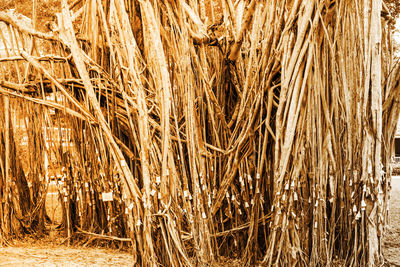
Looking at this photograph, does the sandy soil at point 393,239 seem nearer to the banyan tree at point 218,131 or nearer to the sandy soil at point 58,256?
the banyan tree at point 218,131

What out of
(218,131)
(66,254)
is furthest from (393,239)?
(66,254)

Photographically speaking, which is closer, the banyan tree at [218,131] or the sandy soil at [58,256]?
the banyan tree at [218,131]

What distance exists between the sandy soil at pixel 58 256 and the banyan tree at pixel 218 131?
0.50ft

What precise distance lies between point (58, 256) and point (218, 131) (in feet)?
4.63

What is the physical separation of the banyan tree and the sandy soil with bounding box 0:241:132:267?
0.15 metres

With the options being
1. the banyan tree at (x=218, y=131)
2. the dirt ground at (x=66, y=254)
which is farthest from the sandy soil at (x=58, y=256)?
the banyan tree at (x=218, y=131)

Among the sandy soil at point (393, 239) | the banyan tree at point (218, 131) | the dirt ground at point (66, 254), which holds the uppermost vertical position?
the banyan tree at point (218, 131)

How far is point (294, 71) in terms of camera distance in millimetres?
2477

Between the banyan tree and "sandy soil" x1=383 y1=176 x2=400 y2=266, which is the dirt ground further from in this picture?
the banyan tree

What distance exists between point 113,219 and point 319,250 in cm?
148

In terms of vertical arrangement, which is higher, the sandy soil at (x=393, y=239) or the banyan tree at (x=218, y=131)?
the banyan tree at (x=218, y=131)

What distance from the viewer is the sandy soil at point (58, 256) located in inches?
111

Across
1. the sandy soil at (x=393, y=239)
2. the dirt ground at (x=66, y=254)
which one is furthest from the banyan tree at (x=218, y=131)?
the sandy soil at (x=393, y=239)

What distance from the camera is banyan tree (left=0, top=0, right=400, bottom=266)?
2410mm
